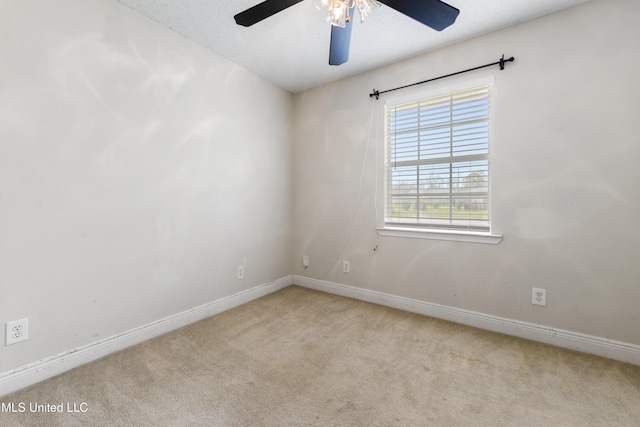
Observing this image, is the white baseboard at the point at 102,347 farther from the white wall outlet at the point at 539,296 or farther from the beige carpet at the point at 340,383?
the white wall outlet at the point at 539,296

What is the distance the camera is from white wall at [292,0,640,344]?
5.82 feet

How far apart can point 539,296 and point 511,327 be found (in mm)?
309

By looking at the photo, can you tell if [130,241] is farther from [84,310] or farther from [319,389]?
[319,389]

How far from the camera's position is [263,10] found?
1380 millimetres

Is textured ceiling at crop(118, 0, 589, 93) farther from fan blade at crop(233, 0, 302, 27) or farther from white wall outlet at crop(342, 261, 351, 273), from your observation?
white wall outlet at crop(342, 261, 351, 273)

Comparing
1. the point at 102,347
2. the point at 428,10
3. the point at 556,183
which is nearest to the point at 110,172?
the point at 102,347

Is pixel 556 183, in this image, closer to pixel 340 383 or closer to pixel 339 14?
pixel 339 14

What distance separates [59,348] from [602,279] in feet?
11.1

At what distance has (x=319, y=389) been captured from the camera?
1.52m

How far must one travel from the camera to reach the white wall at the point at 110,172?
1.51 metres

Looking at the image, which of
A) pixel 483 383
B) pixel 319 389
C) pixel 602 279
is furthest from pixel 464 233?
pixel 319 389

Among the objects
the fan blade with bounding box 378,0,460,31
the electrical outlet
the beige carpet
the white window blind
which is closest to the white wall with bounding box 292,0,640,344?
the white window blind

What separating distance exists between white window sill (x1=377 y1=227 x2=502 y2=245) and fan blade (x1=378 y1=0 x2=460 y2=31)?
152 centimetres

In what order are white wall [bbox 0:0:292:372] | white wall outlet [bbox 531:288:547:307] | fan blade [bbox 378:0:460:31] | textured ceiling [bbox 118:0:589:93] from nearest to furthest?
1. fan blade [bbox 378:0:460:31]
2. white wall [bbox 0:0:292:372]
3. textured ceiling [bbox 118:0:589:93]
4. white wall outlet [bbox 531:288:547:307]
